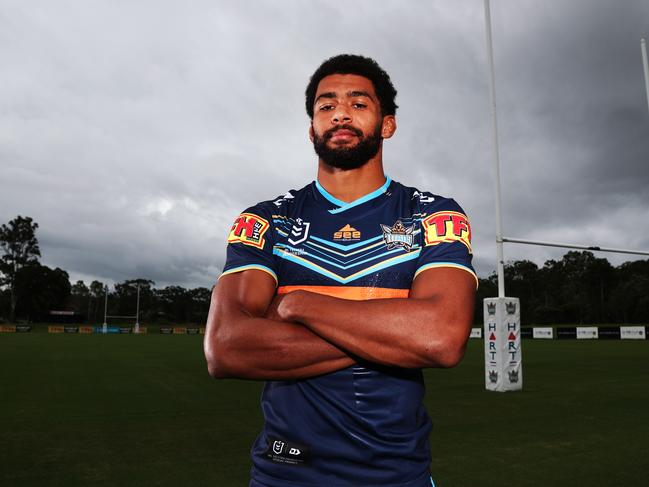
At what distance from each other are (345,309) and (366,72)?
1126 mm

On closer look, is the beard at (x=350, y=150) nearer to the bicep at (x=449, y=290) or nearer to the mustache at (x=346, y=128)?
the mustache at (x=346, y=128)

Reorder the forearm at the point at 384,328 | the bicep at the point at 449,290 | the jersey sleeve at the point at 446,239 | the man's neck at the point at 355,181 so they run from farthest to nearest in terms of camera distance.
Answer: the man's neck at the point at 355,181, the jersey sleeve at the point at 446,239, the bicep at the point at 449,290, the forearm at the point at 384,328

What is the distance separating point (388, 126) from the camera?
7.68ft

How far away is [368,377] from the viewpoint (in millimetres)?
1855

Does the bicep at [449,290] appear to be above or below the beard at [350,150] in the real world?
below

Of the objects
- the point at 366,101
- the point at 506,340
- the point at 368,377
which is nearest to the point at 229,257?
the point at 368,377

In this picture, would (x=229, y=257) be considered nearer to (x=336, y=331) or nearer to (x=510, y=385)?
(x=336, y=331)

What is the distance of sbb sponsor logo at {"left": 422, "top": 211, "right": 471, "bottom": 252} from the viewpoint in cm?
203

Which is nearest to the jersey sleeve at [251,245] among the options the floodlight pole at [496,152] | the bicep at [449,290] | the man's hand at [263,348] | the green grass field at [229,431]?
the man's hand at [263,348]

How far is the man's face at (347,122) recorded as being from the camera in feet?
7.14

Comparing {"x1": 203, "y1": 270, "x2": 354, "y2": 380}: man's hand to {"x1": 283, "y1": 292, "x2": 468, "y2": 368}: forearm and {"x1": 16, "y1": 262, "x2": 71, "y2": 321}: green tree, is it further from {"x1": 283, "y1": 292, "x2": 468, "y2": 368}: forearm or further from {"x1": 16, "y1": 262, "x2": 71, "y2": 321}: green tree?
{"x1": 16, "y1": 262, "x2": 71, "y2": 321}: green tree

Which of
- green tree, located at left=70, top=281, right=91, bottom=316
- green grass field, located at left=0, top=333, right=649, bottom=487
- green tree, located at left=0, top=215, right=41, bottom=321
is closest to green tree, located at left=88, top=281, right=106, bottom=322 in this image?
green tree, located at left=70, top=281, right=91, bottom=316

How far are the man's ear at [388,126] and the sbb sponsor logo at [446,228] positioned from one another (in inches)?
18.1

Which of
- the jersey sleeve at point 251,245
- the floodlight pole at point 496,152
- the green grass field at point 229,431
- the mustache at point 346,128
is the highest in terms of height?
the floodlight pole at point 496,152
